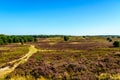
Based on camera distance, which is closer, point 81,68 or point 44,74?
point 44,74

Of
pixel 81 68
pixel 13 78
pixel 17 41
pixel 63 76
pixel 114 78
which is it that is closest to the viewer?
pixel 114 78

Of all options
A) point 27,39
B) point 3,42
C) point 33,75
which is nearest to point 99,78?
point 33,75

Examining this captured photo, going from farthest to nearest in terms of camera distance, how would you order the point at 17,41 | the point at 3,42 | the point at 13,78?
the point at 17,41, the point at 3,42, the point at 13,78

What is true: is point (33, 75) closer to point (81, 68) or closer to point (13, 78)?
point (13, 78)

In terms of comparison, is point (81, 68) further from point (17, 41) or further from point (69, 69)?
point (17, 41)

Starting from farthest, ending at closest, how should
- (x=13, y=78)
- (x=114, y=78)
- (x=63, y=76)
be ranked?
1. (x=13, y=78)
2. (x=63, y=76)
3. (x=114, y=78)

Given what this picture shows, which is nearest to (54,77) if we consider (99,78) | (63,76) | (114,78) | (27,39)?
(63,76)

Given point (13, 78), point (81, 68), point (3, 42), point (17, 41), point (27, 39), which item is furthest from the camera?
point (27, 39)

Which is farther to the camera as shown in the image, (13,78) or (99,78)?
(13,78)
